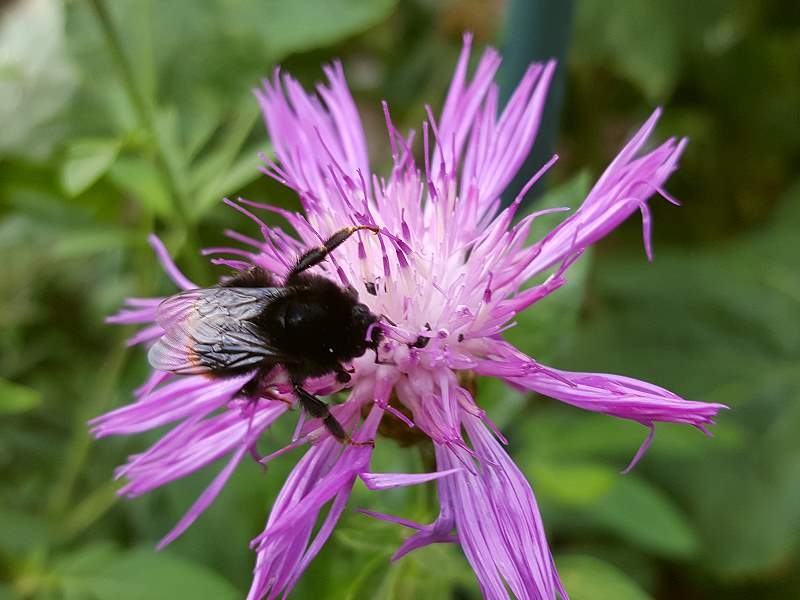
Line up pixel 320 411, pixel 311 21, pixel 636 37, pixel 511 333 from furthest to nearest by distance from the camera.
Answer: pixel 636 37, pixel 311 21, pixel 511 333, pixel 320 411

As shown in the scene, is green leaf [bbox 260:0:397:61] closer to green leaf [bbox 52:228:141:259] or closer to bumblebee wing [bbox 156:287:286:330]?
green leaf [bbox 52:228:141:259]

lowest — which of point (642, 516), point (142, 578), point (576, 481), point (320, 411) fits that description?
point (642, 516)

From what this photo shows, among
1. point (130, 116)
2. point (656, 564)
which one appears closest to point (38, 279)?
point (130, 116)

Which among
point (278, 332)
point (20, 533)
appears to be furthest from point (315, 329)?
point (20, 533)

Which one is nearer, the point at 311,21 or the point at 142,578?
the point at 142,578

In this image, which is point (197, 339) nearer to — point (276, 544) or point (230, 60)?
point (276, 544)

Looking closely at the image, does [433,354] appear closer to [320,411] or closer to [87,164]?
[320,411]
